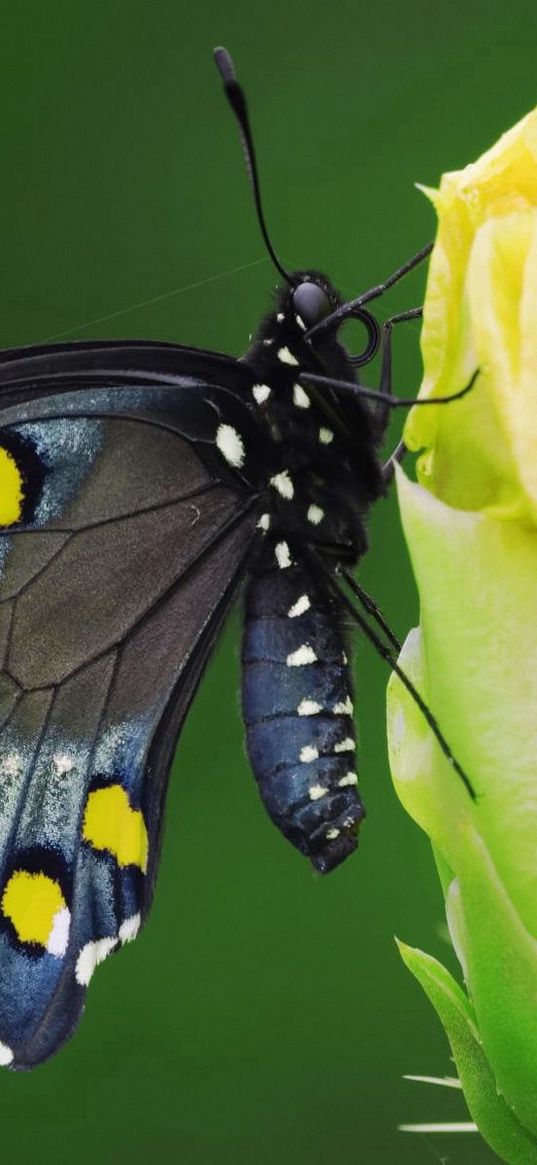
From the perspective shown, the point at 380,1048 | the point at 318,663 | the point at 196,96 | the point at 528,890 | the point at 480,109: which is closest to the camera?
the point at 528,890

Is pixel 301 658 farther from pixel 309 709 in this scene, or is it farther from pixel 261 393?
pixel 261 393

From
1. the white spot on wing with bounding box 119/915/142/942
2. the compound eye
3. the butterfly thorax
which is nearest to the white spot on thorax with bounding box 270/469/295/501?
the butterfly thorax

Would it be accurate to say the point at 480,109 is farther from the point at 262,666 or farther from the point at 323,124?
the point at 262,666

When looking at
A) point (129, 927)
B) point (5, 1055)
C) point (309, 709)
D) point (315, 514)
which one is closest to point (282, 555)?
point (315, 514)

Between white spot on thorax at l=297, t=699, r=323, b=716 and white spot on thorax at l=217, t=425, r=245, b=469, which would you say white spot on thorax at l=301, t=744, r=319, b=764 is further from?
white spot on thorax at l=217, t=425, r=245, b=469

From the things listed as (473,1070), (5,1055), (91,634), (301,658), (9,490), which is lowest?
(473,1070)

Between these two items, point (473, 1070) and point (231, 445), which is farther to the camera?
point (231, 445)

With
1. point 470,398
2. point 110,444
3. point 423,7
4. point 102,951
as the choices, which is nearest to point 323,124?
point 423,7
